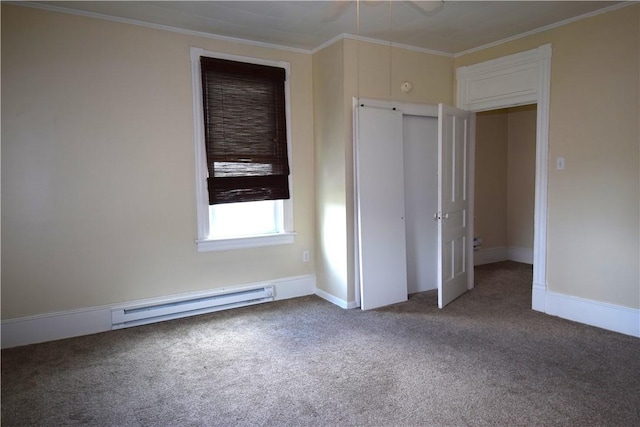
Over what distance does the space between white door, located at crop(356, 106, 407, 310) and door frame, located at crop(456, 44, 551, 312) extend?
101cm

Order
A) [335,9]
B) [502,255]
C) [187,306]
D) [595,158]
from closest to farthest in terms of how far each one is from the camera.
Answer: [335,9], [595,158], [187,306], [502,255]

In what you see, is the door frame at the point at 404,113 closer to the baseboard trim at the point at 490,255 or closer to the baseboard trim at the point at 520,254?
the baseboard trim at the point at 490,255

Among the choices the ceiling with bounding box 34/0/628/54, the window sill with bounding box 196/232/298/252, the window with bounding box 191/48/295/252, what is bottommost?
the window sill with bounding box 196/232/298/252

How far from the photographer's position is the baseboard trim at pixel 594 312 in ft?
10.9

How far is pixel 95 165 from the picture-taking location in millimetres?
3453

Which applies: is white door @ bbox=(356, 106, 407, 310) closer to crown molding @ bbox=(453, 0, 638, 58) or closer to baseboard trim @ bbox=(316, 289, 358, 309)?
baseboard trim @ bbox=(316, 289, 358, 309)

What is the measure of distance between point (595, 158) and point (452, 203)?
1.24 meters

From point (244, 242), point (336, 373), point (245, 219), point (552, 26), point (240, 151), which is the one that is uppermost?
point (552, 26)

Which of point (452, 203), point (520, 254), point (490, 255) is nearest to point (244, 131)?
point (452, 203)

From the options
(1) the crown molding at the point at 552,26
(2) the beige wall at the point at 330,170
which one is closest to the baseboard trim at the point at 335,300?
(2) the beige wall at the point at 330,170

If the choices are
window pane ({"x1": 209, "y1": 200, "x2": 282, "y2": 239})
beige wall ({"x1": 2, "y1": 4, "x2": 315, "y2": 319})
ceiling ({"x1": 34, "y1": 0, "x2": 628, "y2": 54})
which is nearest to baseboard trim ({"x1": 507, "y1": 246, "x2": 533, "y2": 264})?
ceiling ({"x1": 34, "y1": 0, "x2": 628, "y2": 54})

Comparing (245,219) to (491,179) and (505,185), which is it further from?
(505,185)

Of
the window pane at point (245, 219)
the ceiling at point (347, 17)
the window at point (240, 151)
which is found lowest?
the window pane at point (245, 219)

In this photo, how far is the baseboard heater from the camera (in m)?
3.61
